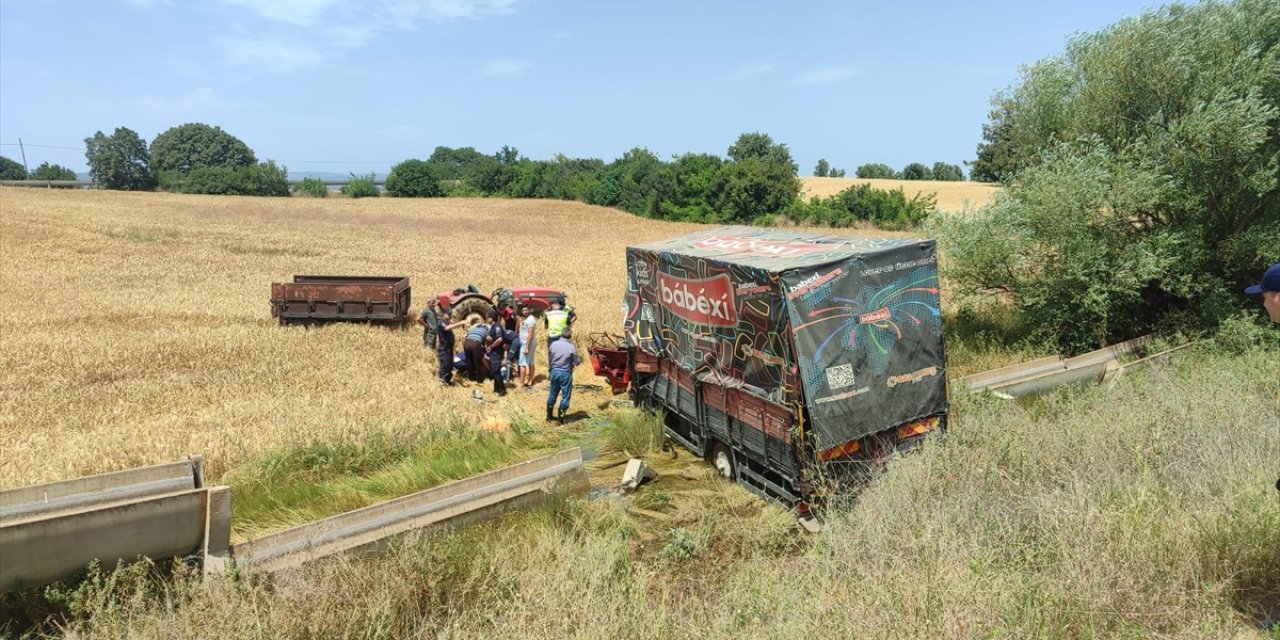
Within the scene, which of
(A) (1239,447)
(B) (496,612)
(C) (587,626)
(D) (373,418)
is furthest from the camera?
(D) (373,418)

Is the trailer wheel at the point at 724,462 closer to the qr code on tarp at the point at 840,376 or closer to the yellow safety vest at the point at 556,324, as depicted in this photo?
the qr code on tarp at the point at 840,376

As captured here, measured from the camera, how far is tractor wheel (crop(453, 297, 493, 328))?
13656 mm

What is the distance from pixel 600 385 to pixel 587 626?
8.90 metres

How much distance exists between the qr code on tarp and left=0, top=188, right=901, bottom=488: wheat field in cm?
578

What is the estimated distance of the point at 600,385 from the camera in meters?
13.1

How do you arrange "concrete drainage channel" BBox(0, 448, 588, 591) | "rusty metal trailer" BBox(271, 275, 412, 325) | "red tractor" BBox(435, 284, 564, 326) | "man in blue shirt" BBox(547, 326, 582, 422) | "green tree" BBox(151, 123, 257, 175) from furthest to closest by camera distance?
"green tree" BBox(151, 123, 257, 175)
"rusty metal trailer" BBox(271, 275, 412, 325)
"red tractor" BBox(435, 284, 564, 326)
"man in blue shirt" BBox(547, 326, 582, 422)
"concrete drainage channel" BBox(0, 448, 588, 591)

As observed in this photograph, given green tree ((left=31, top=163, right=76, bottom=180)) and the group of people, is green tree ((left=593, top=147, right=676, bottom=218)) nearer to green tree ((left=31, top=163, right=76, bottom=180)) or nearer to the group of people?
the group of people

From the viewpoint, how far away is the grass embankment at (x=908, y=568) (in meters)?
4.04

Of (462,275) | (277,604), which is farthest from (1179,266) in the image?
(462,275)

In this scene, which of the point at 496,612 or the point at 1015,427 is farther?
the point at 1015,427

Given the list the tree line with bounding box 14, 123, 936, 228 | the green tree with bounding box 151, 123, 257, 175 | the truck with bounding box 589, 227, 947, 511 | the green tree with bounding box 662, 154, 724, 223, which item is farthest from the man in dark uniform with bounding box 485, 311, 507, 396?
the green tree with bounding box 151, 123, 257, 175

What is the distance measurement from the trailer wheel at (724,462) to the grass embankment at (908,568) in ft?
4.53

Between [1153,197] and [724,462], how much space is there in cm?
978

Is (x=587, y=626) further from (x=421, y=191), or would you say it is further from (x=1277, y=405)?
(x=421, y=191)
